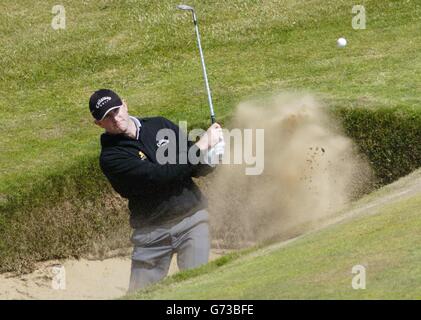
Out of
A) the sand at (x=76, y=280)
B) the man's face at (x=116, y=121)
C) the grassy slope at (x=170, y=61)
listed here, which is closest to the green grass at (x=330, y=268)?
the man's face at (x=116, y=121)

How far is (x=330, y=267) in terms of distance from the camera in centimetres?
799

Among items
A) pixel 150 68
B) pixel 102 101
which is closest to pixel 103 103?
pixel 102 101

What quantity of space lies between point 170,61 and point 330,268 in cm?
1234

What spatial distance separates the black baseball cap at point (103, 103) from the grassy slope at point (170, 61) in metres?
4.87

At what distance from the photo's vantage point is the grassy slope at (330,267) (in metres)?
7.37

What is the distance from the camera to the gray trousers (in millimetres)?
10734

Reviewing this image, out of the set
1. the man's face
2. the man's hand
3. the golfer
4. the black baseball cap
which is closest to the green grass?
the golfer

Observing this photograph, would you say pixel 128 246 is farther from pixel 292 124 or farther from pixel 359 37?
pixel 359 37

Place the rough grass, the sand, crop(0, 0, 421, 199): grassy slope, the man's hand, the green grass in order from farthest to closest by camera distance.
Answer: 1. crop(0, 0, 421, 199): grassy slope
2. the rough grass
3. the sand
4. the man's hand
5. the green grass

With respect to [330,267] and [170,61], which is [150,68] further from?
[330,267]

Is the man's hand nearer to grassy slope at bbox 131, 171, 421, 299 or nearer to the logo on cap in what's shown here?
the logo on cap

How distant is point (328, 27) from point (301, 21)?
79cm

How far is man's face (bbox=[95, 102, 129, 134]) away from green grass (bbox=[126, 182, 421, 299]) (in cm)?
189

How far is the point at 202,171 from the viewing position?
409 inches
